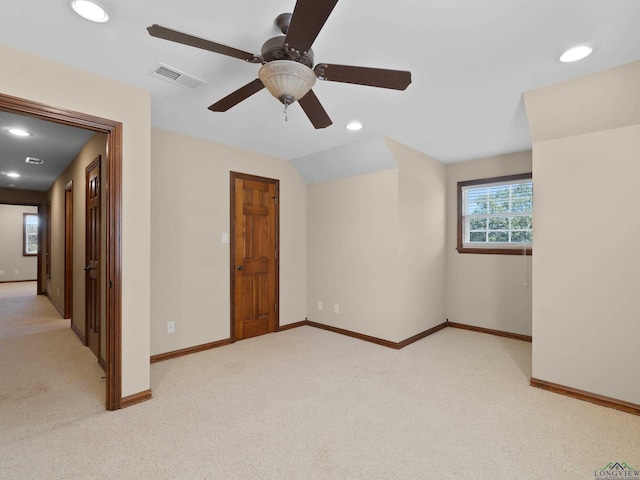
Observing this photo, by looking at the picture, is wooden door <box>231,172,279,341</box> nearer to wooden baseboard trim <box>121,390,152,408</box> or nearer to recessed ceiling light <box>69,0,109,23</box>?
wooden baseboard trim <box>121,390,152,408</box>

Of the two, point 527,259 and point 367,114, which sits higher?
point 367,114

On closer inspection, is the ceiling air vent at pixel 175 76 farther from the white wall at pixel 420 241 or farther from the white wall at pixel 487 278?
the white wall at pixel 487 278

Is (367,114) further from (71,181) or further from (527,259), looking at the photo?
(71,181)

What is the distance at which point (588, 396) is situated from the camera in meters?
2.52

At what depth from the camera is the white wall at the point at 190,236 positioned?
11.1 ft

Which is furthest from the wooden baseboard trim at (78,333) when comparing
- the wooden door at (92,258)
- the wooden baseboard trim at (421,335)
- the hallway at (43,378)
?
the wooden baseboard trim at (421,335)

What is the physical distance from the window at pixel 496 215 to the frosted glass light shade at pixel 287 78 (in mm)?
3572

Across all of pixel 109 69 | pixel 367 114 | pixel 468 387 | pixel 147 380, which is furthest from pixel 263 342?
pixel 109 69

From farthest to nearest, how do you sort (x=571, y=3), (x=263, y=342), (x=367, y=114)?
(x=263, y=342) < (x=367, y=114) < (x=571, y=3)

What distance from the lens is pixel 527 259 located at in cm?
411

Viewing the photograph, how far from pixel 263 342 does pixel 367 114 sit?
286 cm

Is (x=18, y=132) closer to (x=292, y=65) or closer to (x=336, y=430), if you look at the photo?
(x=292, y=65)

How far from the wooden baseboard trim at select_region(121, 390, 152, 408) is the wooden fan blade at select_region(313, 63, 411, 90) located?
2.60m

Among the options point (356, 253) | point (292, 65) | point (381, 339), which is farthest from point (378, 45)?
point (381, 339)
